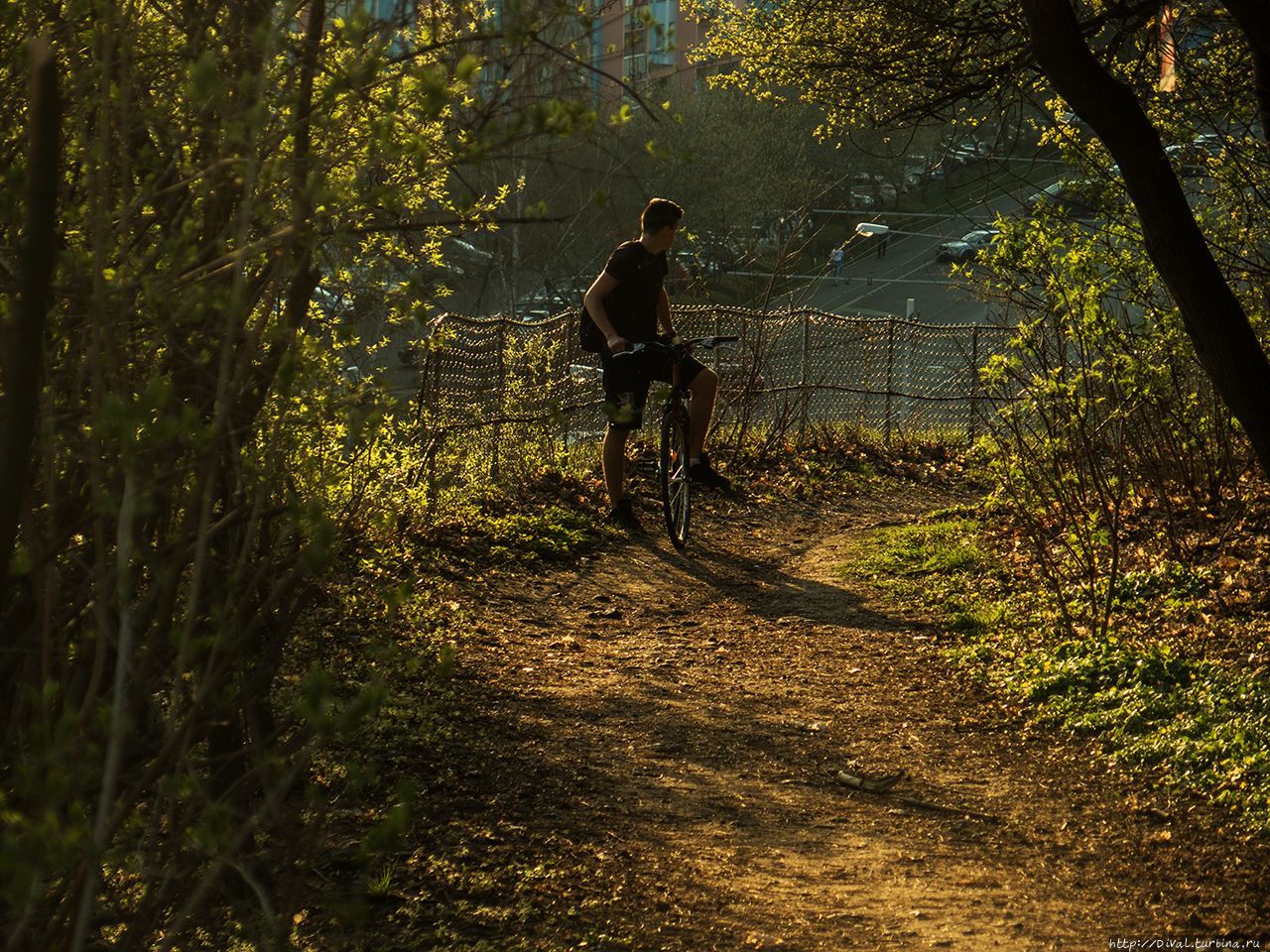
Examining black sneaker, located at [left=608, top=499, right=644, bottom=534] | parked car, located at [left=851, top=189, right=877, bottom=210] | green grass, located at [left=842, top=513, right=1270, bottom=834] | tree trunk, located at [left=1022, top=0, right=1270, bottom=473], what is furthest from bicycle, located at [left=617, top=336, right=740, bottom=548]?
parked car, located at [left=851, top=189, right=877, bottom=210]

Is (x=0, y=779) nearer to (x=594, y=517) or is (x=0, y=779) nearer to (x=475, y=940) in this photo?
(x=475, y=940)

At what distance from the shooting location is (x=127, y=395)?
8.93 feet

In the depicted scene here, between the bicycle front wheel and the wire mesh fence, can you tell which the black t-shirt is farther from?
the bicycle front wheel

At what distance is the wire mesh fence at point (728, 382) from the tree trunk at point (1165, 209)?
1.89m

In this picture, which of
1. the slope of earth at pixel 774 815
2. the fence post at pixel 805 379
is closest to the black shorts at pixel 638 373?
the slope of earth at pixel 774 815

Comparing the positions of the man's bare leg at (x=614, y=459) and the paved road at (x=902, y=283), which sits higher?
the paved road at (x=902, y=283)

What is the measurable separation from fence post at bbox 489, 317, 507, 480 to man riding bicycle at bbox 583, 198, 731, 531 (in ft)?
4.30

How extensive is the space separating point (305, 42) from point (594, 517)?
24.5 feet

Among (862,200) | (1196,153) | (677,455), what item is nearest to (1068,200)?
(1196,153)

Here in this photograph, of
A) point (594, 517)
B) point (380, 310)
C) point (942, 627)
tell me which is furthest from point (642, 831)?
point (594, 517)

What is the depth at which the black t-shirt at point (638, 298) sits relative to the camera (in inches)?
371

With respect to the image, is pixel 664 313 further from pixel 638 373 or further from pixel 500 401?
pixel 500 401

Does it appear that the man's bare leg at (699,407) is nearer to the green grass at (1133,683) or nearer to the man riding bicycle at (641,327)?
the man riding bicycle at (641,327)

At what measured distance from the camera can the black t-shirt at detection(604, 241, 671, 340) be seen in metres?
9.42
